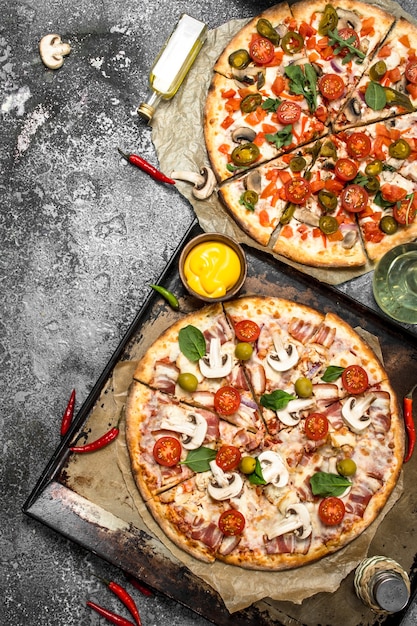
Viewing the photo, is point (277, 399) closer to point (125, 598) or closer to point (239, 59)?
point (125, 598)

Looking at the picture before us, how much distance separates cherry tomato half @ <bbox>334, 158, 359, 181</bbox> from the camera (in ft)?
23.4

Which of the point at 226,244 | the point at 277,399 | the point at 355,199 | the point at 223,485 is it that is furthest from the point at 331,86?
the point at 223,485

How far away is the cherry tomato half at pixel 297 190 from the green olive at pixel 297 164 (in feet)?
0.38

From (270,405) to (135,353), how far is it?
54.1 inches

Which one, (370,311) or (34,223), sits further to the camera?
(34,223)

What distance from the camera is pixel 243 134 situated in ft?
23.7

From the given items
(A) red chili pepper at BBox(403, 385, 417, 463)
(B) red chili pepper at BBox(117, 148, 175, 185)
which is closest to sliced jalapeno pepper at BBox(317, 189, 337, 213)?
(B) red chili pepper at BBox(117, 148, 175, 185)

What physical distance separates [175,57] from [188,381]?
318 cm

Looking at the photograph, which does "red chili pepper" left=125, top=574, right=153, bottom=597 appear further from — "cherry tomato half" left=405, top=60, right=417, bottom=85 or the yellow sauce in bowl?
"cherry tomato half" left=405, top=60, right=417, bottom=85

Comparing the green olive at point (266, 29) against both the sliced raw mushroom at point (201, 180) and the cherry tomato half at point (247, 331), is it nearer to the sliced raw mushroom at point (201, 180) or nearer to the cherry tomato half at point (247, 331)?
the sliced raw mushroom at point (201, 180)

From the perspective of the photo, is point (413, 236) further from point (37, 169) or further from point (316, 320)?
point (37, 169)

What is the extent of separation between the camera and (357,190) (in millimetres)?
7125

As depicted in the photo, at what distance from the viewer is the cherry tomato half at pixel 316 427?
22.0 ft

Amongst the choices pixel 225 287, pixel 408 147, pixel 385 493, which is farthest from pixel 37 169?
pixel 385 493
